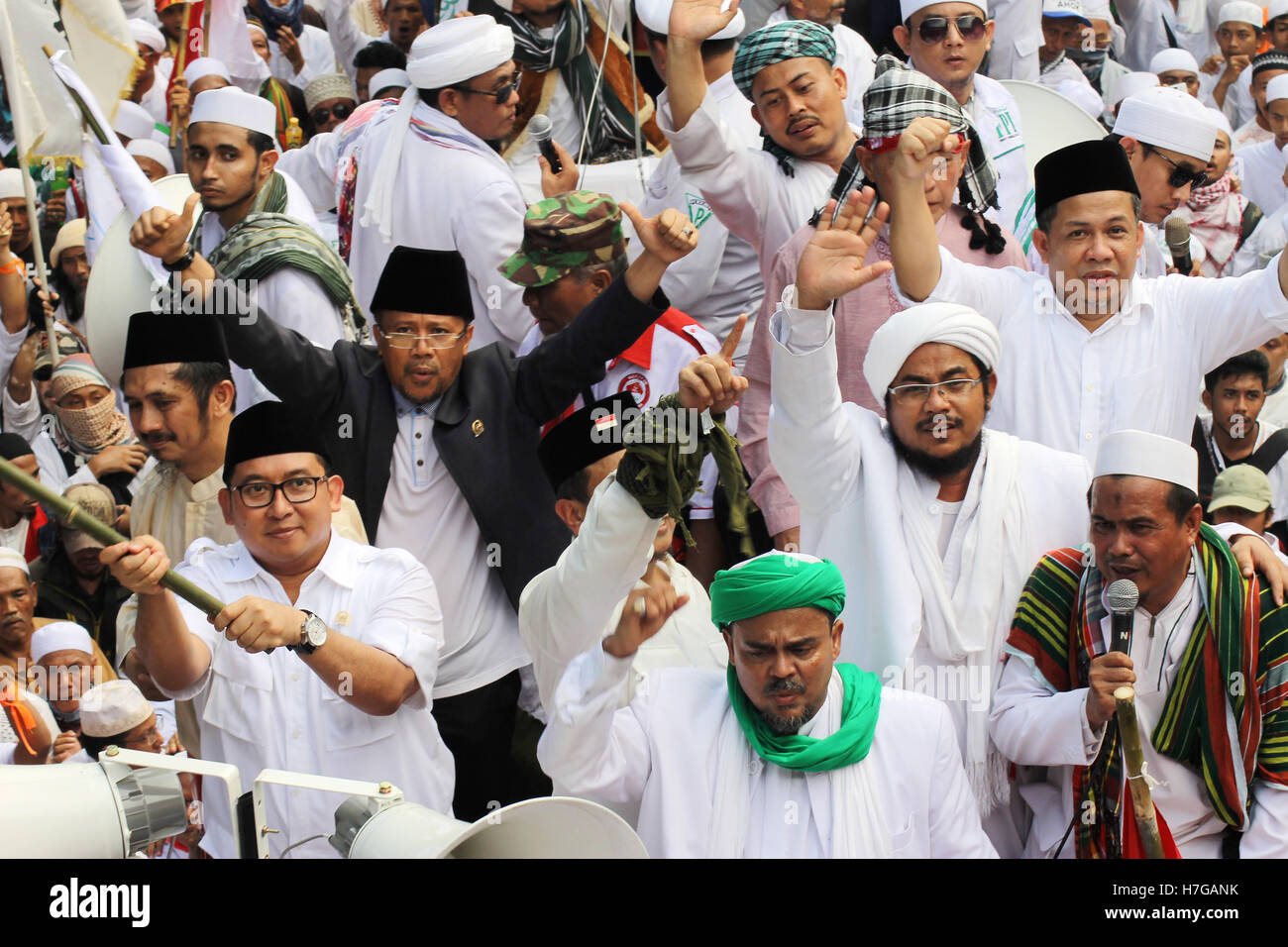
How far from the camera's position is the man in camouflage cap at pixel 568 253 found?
17.3 ft

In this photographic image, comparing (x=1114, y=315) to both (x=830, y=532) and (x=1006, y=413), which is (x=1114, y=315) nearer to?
(x=1006, y=413)

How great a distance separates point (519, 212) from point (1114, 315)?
202 cm

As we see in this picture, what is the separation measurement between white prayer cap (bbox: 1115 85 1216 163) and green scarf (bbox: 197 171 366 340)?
2.63m

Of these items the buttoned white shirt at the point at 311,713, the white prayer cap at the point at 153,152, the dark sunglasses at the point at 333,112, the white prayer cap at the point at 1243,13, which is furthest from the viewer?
the white prayer cap at the point at 1243,13

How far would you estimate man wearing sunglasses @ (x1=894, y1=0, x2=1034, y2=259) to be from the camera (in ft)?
19.9

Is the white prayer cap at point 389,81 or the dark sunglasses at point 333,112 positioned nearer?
the white prayer cap at point 389,81

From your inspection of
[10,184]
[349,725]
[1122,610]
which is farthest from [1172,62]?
[349,725]

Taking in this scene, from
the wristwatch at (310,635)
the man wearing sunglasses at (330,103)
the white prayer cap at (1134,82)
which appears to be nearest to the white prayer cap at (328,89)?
the man wearing sunglasses at (330,103)

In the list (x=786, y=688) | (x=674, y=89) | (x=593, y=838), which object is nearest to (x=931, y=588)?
(x=786, y=688)

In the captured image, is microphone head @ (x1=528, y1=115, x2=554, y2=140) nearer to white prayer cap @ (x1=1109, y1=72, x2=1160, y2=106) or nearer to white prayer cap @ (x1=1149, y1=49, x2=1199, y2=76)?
white prayer cap @ (x1=1109, y1=72, x2=1160, y2=106)

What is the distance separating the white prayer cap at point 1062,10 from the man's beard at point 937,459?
5647 millimetres

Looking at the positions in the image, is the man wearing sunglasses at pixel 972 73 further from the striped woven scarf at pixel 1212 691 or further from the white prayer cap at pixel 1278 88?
the white prayer cap at pixel 1278 88

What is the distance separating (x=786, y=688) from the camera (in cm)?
377

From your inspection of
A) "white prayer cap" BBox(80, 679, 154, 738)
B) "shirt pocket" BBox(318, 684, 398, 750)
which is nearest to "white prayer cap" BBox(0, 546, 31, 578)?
"white prayer cap" BBox(80, 679, 154, 738)
